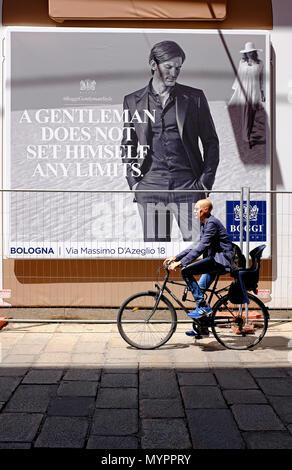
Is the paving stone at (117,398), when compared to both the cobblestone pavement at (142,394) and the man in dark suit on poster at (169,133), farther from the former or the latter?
the man in dark suit on poster at (169,133)

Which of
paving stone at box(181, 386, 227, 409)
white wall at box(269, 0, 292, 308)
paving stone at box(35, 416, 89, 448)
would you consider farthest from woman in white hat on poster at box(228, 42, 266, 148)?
paving stone at box(35, 416, 89, 448)

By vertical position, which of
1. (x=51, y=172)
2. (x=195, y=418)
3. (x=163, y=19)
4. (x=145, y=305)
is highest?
(x=163, y=19)

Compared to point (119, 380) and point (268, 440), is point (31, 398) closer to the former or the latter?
point (119, 380)

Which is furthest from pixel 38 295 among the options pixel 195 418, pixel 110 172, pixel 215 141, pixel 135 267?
pixel 195 418

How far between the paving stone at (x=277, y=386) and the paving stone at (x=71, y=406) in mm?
1500

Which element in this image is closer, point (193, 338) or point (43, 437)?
point (43, 437)

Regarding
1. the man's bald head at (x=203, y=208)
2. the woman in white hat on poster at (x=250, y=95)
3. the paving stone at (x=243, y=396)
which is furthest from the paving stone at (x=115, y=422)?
the woman in white hat on poster at (x=250, y=95)

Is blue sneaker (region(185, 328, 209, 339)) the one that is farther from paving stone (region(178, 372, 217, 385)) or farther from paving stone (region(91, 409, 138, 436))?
paving stone (region(91, 409, 138, 436))

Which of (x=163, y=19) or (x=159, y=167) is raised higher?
(x=163, y=19)

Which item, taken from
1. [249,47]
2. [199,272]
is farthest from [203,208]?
[249,47]

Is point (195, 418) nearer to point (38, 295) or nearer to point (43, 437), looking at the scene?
point (43, 437)

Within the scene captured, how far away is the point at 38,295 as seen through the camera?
8531mm

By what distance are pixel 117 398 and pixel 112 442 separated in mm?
1002

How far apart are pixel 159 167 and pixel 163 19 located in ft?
6.81
